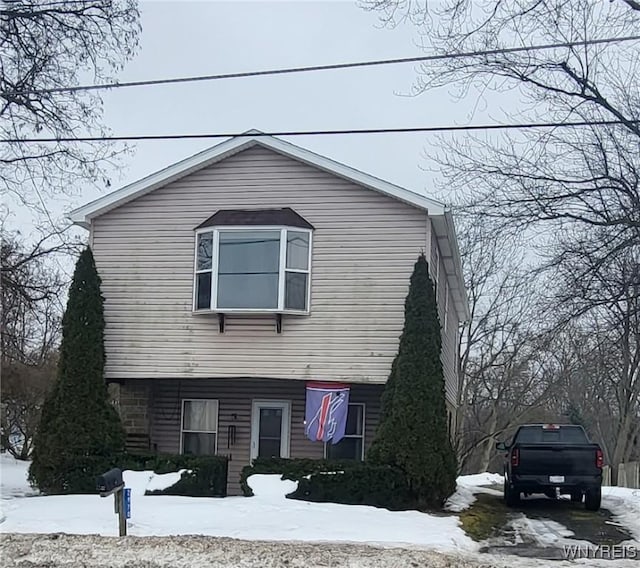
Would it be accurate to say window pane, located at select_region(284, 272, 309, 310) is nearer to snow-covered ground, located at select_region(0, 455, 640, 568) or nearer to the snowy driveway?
snow-covered ground, located at select_region(0, 455, 640, 568)

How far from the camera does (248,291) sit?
1727cm

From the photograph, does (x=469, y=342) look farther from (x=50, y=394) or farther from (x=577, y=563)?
(x=577, y=563)

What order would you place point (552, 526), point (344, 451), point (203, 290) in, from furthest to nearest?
point (344, 451) → point (203, 290) → point (552, 526)

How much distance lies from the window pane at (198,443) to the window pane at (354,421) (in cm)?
310

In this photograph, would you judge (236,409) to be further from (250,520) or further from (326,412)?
(250,520)

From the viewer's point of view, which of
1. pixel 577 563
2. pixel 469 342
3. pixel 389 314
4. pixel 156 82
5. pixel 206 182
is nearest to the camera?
pixel 577 563

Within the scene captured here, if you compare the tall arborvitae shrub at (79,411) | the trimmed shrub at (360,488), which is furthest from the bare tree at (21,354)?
the trimmed shrub at (360,488)

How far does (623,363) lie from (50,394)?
24870 millimetres

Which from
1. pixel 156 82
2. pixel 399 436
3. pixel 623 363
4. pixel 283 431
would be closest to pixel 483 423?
pixel 623 363

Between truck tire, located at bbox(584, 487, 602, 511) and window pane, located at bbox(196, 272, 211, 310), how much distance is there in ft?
27.0

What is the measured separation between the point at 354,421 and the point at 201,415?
3.56 m

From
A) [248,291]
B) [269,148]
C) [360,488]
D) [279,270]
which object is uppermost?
[269,148]

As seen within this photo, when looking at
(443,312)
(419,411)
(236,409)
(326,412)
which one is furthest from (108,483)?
(443,312)

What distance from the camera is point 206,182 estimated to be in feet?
59.8
